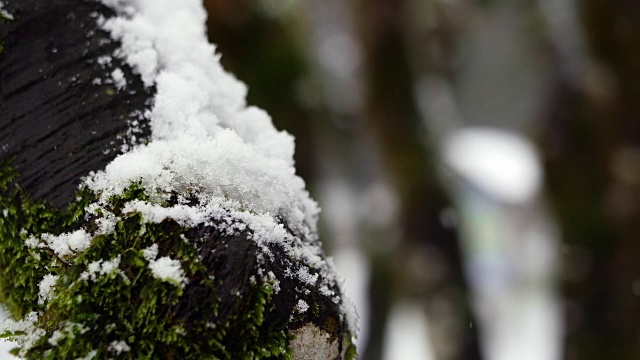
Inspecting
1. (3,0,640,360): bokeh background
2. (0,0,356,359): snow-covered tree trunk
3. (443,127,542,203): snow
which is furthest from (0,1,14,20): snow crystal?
(443,127,542,203): snow

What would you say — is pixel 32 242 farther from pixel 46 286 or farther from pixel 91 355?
pixel 91 355

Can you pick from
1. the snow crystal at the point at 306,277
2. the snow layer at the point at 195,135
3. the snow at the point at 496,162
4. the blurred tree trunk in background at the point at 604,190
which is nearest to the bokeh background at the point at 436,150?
the blurred tree trunk in background at the point at 604,190

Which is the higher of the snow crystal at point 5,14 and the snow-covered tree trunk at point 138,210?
the snow crystal at point 5,14

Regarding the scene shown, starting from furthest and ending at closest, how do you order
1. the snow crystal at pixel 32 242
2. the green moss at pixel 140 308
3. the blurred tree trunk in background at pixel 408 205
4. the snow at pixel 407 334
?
the snow at pixel 407 334 < the blurred tree trunk in background at pixel 408 205 < the snow crystal at pixel 32 242 < the green moss at pixel 140 308

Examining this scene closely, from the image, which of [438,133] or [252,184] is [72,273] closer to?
[252,184]

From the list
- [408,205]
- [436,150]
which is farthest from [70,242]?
[436,150]

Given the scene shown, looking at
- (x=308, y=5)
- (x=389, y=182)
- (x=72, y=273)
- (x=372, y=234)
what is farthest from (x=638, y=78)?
(x=72, y=273)

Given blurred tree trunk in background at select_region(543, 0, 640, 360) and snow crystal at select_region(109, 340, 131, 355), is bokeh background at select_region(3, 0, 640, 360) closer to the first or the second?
blurred tree trunk in background at select_region(543, 0, 640, 360)

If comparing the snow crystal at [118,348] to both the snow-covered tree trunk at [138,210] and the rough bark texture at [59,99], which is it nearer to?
the snow-covered tree trunk at [138,210]

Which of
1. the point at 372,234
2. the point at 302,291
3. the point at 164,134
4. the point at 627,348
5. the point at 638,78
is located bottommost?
the point at 302,291
